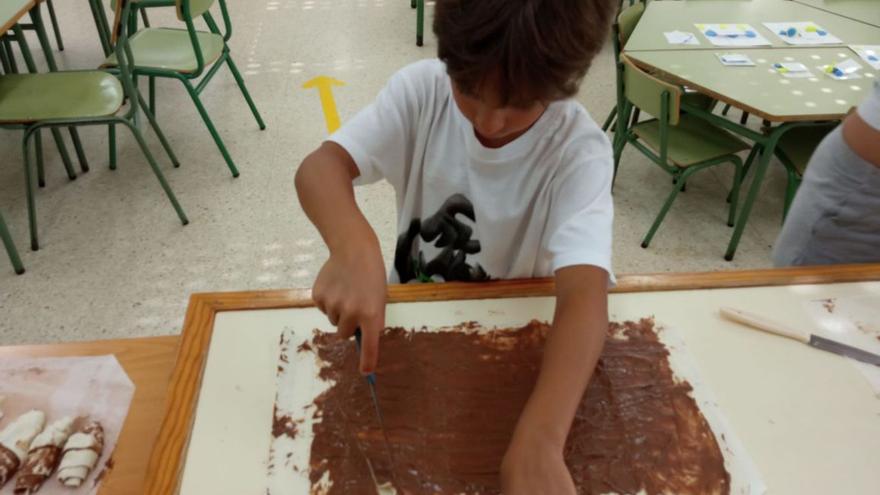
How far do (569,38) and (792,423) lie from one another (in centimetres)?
58

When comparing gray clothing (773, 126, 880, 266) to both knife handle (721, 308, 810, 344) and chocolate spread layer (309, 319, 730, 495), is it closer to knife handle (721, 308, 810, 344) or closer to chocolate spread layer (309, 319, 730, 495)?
knife handle (721, 308, 810, 344)

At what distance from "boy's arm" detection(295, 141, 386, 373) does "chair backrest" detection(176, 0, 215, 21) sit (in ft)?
4.62

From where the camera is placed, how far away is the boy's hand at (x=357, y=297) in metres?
0.68

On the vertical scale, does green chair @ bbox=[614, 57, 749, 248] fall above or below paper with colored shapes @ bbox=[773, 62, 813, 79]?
below

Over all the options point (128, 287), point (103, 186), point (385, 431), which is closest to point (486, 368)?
point (385, 431)

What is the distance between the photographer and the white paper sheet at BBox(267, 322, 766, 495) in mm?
689

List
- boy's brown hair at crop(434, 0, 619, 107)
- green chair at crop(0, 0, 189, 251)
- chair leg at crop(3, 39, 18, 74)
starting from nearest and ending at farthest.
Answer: boy's brown hair at crop(434, 0, 619, 107) < green chair at crop(0, 0, 189, 251) < chair leg at crop(3, 39, 18, 74)

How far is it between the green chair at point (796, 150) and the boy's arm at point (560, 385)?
5.19 feet

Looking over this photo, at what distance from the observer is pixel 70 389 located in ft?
2.77

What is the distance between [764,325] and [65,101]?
219 cm

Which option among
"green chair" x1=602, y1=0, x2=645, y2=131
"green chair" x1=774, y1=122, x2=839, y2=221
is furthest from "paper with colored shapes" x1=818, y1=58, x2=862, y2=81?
"green chair" x1=602, y1=0, x2=645, y2=131

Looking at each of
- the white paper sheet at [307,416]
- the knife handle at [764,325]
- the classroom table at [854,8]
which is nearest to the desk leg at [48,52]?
the white paper sheet at [307,416]

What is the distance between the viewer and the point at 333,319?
0.69m

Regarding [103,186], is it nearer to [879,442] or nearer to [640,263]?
[640,263]
